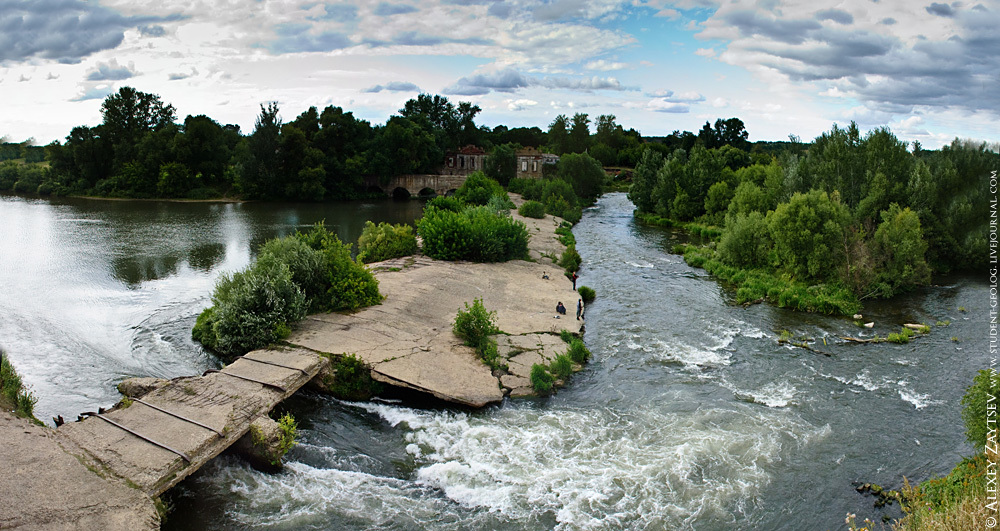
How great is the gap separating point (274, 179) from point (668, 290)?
53.8 meters

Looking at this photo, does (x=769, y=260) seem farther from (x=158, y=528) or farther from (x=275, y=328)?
(x=158, y=528)

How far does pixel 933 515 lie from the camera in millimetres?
8961

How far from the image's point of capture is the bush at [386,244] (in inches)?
1139

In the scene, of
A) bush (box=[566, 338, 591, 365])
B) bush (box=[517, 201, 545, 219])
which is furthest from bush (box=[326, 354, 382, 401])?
bush (box=[517, 201, 545, 219])

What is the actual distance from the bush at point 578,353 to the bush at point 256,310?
807 cm

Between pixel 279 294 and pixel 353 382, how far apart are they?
415 cm

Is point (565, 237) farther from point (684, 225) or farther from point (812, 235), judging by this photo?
point (812, 235)

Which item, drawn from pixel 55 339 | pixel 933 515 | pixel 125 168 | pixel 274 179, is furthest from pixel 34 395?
pixel 125 168

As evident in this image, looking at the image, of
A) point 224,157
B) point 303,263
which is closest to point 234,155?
point 224,157

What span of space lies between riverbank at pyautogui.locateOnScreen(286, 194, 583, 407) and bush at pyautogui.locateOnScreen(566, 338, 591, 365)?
0.30 meters

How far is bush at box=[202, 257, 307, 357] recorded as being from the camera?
16812 millimetres

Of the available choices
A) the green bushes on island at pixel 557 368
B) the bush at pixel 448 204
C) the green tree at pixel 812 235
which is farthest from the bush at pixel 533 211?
the green bushes on island at pixel 557 368

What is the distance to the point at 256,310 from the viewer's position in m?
17.4

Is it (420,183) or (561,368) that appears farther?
(420,183)
